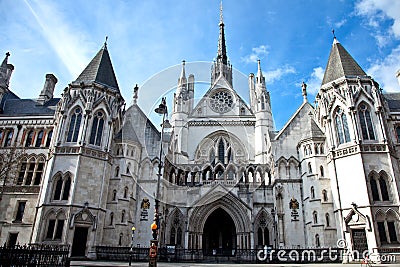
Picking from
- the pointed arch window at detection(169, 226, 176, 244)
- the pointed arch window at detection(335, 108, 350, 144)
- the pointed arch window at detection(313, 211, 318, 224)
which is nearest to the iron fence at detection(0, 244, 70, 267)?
the pointed arch window at detection(169, 226, 176, 244)

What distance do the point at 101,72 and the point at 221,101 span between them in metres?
18.3

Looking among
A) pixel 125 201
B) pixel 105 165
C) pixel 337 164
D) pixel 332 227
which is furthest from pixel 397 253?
pixel 105 165

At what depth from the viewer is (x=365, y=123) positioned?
78.4ft

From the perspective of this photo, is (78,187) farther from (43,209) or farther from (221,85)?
(221,85)

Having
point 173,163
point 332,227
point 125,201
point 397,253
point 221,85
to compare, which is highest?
point 221,85

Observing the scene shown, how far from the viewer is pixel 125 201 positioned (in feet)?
82.9

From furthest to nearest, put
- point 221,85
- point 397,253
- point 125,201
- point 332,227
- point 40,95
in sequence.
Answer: point 221,85
point 40,95
point 125,201
point 332,227
point 397,253

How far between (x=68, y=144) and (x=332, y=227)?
2286 centimetres

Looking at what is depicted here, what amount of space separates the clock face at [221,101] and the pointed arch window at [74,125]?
62.7 feet

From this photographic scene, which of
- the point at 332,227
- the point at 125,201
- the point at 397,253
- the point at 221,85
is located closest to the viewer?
the point at 397,253

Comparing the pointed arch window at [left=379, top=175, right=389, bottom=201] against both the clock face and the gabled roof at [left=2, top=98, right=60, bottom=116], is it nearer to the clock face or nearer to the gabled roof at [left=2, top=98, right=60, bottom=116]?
the clock face

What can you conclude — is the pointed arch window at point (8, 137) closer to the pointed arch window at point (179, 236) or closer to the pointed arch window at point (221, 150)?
the pointed arch window at point (179, 236)

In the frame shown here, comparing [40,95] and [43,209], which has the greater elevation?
[40,95]

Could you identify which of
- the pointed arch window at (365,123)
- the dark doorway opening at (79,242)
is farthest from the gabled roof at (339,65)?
the dark doorway opening at (79,242)
